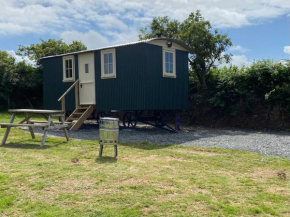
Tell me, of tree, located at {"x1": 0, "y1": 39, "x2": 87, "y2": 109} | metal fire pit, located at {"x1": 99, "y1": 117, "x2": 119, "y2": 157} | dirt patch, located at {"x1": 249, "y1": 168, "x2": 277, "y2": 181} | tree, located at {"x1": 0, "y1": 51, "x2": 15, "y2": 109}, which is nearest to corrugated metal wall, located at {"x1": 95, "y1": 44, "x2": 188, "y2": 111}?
metal fire pit, located at {"x1": 99, "y1": 117, "x2": 119, "y2": 157}

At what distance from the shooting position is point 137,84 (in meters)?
9.66

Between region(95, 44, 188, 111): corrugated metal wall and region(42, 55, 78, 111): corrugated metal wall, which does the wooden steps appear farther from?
region(42, 55, 78, 111): corrugated metal wall

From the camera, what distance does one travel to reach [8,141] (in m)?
7.40

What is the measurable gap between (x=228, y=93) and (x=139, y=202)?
1061 cm

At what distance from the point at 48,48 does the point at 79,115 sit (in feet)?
39.5

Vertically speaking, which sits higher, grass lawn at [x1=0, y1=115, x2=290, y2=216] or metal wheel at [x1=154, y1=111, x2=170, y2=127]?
metal wheel at [x1=154, y1=111, x2=170, y2=127]

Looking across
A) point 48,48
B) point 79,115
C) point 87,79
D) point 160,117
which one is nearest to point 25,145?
point 79,115

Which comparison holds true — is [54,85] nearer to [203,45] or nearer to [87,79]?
[87,79]

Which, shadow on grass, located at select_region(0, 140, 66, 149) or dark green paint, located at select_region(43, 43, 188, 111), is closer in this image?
shadow on grass, located at select_region(0, 140, 66, 149)

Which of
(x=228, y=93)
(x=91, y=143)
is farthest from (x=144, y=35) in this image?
(x=91, y=143)

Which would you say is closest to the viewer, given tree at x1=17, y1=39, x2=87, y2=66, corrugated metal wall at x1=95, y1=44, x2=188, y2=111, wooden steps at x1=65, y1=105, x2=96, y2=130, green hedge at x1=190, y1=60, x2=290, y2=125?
corrugated metal wall at x1=95, y1=44, x2=188, y2=111

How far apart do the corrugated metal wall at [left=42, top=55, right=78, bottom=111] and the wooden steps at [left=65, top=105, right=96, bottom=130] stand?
0.49 m

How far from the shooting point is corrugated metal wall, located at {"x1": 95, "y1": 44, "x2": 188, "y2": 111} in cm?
958

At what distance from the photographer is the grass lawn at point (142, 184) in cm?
295
